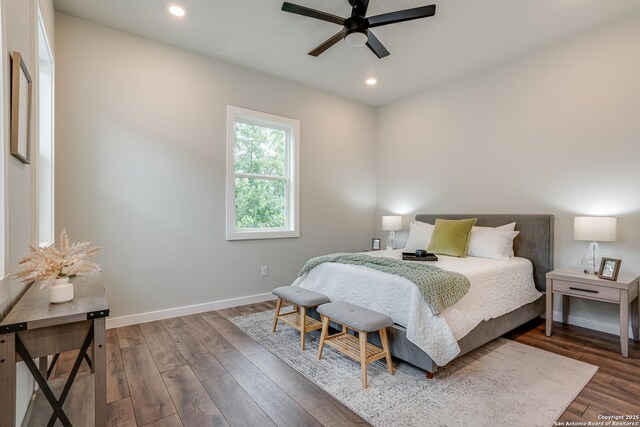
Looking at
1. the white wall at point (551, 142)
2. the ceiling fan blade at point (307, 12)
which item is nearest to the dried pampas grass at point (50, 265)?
the ceiling fan blade at point (307, 12)

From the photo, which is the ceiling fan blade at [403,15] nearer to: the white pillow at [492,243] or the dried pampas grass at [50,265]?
the white pillow at [492,243]

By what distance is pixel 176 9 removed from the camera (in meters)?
2.76

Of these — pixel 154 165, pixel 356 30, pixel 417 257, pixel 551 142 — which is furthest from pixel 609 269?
pixel 154 165

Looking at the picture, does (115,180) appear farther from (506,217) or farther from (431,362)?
(506,217)

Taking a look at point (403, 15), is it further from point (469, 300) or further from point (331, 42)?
point (469, 300)

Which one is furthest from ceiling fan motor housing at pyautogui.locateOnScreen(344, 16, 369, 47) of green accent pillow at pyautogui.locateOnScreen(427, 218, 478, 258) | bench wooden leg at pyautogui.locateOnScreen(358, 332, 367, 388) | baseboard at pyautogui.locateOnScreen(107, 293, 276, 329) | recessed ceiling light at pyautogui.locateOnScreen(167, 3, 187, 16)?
baseboard at pyautogui.locateOnScreen(107, 293, 276, 329)

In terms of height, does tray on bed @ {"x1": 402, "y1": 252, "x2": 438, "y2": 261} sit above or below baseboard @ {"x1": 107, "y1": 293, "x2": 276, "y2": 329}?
above

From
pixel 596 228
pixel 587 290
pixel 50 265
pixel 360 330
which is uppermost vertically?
pixel 596 228

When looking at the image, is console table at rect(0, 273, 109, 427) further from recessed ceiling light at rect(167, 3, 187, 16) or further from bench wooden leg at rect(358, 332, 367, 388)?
recessed ceiling light at rect(167, 3, 187, 16)

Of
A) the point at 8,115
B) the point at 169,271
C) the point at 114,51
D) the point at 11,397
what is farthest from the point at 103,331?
the point at 114,51

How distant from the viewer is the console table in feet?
3.81

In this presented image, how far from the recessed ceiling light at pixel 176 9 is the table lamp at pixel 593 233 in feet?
13.2

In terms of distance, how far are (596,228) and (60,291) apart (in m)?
3.87

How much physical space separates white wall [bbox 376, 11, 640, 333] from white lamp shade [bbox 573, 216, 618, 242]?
0.33 metres
